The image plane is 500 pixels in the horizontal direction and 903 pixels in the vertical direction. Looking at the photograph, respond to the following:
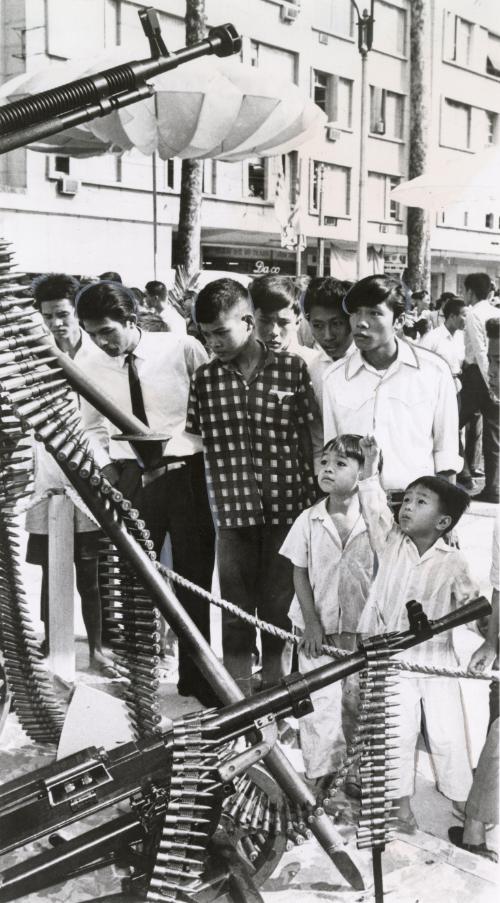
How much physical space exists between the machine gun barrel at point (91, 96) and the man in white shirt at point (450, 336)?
0.89 metres

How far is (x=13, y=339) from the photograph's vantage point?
1.79 meters

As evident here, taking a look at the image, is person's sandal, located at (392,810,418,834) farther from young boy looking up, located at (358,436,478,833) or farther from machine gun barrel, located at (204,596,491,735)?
machine gun barrel, located at (204,596,491,735)

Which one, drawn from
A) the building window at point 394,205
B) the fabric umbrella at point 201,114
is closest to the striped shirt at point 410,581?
the building window at point 394,205

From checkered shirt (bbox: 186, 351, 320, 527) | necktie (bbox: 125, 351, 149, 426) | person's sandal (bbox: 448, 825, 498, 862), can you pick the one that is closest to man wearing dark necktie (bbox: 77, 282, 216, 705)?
necktie (bbox: 125, 351, 149, 426)

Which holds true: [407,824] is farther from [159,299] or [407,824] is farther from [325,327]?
[159,299]

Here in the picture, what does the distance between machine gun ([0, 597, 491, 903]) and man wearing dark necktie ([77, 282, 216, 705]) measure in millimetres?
757

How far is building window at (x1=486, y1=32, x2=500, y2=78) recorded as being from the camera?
83.5 inches

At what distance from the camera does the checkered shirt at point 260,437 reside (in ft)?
8.25

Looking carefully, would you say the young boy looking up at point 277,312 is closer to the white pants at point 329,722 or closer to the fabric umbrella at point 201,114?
the fabric umbrella at point 201,114

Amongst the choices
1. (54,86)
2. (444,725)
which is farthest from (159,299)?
(444,725)

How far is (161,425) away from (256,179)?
695 millimetres

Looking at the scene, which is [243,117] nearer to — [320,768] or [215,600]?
[215,600]

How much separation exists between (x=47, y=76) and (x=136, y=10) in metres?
0.25

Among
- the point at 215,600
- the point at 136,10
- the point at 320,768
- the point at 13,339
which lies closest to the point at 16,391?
the point at 13,339
